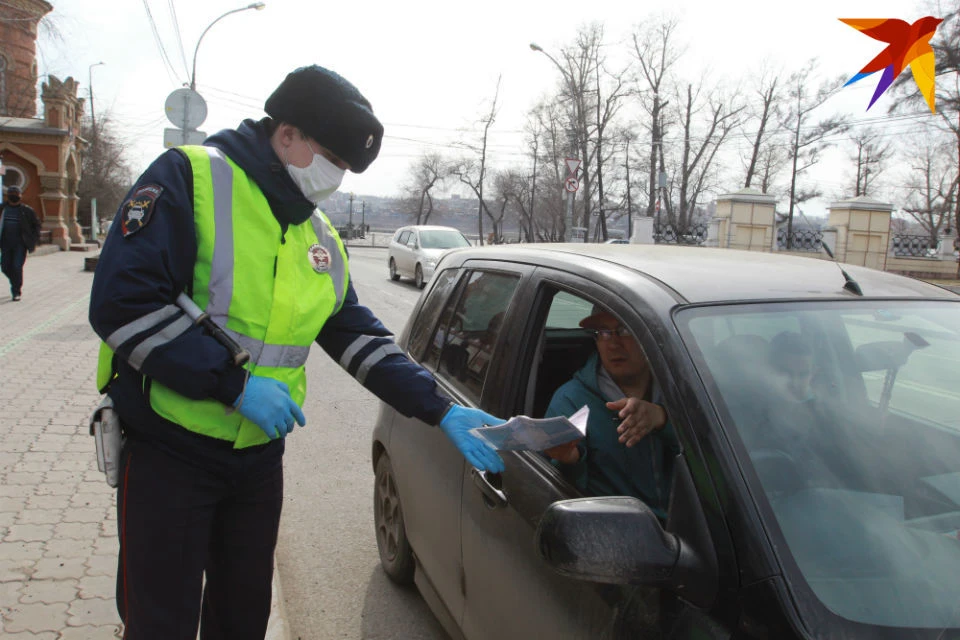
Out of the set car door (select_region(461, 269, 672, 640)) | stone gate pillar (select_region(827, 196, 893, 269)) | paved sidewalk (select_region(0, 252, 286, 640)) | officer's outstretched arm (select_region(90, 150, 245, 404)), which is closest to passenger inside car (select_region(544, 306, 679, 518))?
car door (select_region(461, 269, 672, 640))

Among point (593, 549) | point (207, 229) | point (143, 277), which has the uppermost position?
point (207, 229)

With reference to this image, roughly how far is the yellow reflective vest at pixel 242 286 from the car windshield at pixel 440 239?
17.4 metres

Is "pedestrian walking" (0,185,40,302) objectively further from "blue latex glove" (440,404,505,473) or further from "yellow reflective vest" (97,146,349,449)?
"blue latex glove" (440,404,505,473)

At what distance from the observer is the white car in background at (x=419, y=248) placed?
18594mm

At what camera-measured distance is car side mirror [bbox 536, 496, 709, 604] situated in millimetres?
1431

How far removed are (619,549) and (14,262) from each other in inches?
507

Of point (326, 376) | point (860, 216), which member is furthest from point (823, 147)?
point (326, 376)

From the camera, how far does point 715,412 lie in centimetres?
161

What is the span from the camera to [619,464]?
2.14 meters

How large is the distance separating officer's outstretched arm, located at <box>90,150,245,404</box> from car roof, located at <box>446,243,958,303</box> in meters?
1.17

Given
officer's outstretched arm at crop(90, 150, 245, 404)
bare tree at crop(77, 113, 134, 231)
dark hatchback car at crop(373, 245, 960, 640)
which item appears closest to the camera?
dark hatchback car at crop(373, 245, 960, 640)

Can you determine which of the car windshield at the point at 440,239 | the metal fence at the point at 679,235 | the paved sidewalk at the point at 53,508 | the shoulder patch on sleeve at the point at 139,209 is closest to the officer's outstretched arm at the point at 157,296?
the shoulder patch on sleeve at the point at 139,209

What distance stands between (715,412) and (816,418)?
0.98 ft

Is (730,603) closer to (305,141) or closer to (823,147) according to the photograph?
(305,141)
